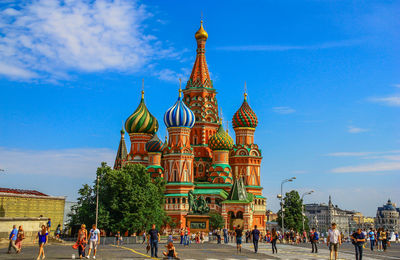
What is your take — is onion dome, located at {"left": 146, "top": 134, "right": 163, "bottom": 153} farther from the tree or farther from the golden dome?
the golden dome

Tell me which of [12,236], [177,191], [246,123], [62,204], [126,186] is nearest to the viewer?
[12,236]

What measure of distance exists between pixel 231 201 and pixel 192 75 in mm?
27917

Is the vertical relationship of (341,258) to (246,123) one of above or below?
below

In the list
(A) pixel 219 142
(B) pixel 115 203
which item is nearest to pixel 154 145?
(A) pixel 219 142

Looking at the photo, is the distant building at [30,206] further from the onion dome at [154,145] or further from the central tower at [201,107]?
the central tower at [201,107]

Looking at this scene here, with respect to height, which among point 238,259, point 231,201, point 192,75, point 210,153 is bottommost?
point 238,259

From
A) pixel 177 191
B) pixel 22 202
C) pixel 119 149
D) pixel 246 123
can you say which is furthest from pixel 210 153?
pixel 22 202

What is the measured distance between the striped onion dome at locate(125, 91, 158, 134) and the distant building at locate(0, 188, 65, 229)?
1994 cm

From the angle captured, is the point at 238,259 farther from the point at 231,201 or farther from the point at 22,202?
the point at 231,201

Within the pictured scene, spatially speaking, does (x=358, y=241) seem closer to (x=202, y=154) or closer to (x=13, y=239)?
(x=13, y=239)

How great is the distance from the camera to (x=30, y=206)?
188ft

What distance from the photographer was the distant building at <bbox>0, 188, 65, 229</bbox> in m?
53.4

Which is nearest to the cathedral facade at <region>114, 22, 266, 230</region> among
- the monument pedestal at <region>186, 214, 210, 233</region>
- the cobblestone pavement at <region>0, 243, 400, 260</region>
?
the monument pedestal at <region>186, 214, 210, 233</region>

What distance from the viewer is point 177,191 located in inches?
2771
